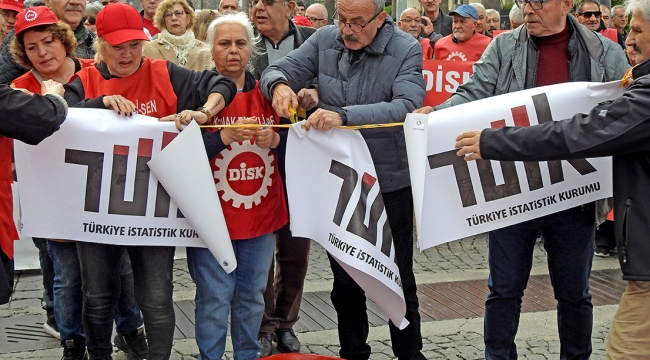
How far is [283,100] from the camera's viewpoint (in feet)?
14.0

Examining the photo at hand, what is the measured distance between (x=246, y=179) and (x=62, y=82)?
1351mm

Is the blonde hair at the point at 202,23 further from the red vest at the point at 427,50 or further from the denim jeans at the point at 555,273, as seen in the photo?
the denim jeans at the point at 555,273

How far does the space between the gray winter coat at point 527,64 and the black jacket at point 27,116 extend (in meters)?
1.99

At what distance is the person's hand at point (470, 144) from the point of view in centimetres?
379

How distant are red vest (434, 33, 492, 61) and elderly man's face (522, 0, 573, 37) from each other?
18.0ft

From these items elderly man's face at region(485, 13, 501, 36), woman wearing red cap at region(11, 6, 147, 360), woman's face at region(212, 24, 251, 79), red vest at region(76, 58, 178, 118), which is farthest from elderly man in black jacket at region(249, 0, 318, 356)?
elderly man's face at region(485, 13, 501, 36)

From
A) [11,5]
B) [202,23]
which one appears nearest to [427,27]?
[202,23]

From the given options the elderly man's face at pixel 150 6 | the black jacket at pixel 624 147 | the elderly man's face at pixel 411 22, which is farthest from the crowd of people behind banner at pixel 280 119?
the elderly man's face at pixel 411 22

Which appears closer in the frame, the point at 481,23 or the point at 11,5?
the point at 11,5

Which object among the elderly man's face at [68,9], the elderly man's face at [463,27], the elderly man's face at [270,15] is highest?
the elderly man's face at [463,27]

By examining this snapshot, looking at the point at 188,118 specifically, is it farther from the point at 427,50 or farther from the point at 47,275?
the point at 427,50

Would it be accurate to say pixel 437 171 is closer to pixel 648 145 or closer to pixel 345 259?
pixel 345 259

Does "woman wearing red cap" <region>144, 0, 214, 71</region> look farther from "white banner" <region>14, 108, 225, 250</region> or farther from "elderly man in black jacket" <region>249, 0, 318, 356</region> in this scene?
"white banner" <region>14, 108, 225, 250</region>

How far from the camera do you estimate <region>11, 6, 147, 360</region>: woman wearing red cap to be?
464cm
